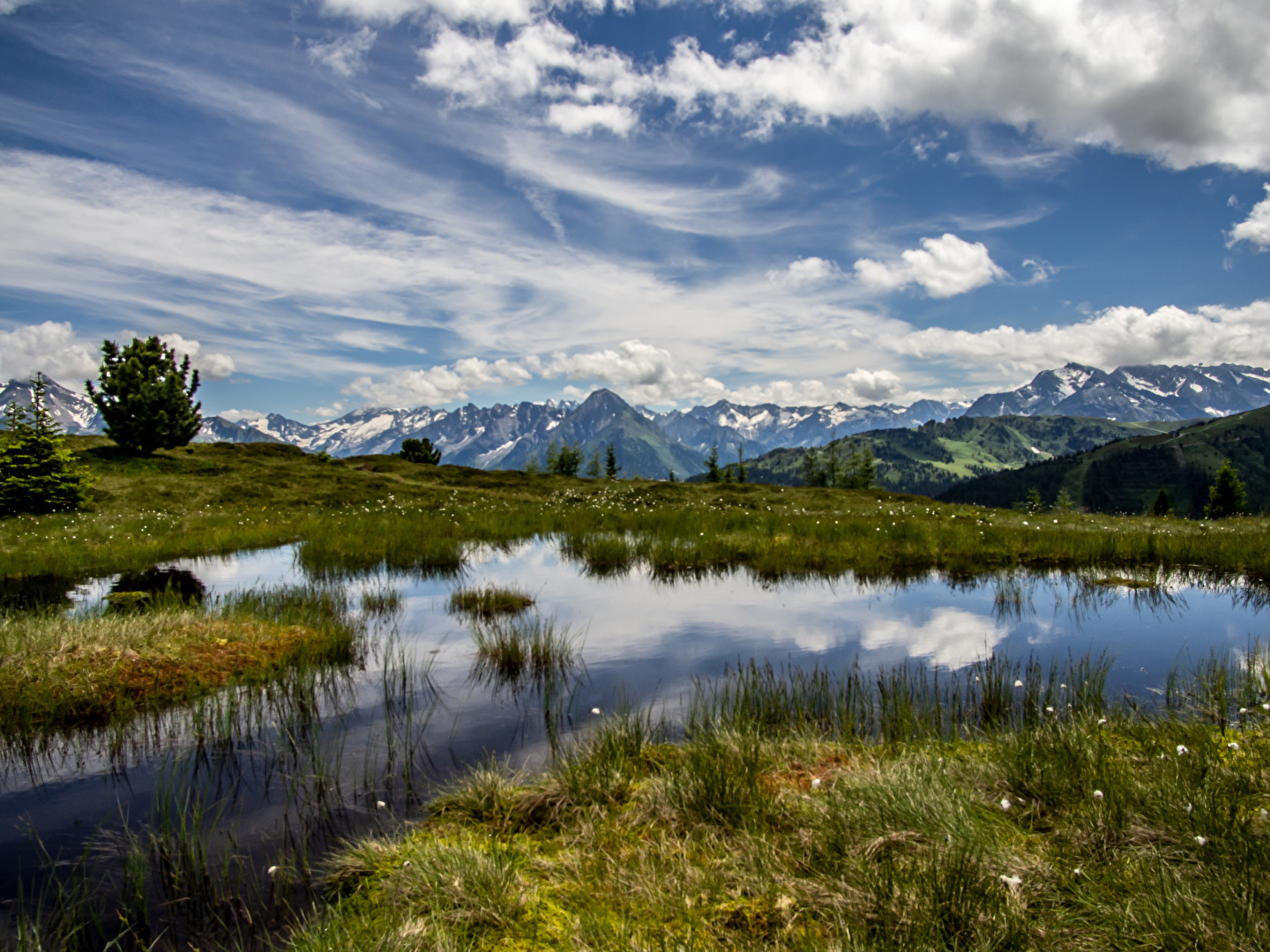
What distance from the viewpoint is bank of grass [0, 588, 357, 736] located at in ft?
26.1

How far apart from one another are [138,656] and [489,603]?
6.27 metres

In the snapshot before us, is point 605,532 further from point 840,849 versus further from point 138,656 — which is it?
point 840,849

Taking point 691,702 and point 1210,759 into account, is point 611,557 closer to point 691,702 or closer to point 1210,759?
point 691,702

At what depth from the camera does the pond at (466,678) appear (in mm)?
5840

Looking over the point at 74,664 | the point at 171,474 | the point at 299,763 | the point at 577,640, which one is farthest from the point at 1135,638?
the point at 171,474

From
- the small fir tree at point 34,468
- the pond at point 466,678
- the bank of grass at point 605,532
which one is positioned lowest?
the pond at point 466,678

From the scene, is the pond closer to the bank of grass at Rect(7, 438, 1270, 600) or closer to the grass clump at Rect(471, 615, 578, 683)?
the grass clump at Rect(471, 615, 578, 683)

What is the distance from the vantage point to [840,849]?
4.71 meters

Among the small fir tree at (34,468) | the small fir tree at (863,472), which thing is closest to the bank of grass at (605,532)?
the small fir tree at (34,468)

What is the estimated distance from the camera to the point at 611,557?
66.5 feet

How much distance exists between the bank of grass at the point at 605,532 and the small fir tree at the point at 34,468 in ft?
5.42

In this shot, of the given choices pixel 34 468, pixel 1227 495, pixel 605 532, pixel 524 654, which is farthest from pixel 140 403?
pixel 1227 495

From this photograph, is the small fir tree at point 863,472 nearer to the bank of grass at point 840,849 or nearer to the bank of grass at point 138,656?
the bank of grass at point 138,656

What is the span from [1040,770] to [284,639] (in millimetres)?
11160
